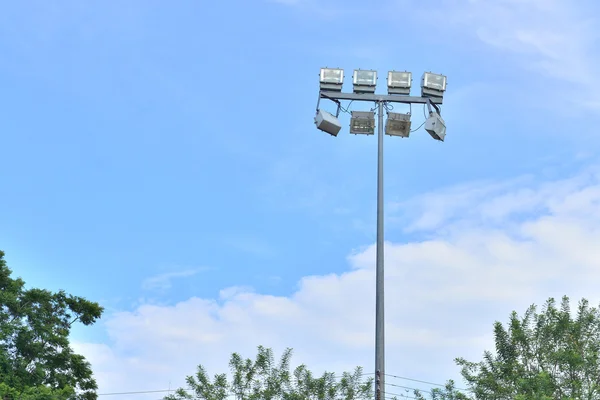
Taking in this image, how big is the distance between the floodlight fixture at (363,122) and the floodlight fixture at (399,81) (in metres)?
0.86

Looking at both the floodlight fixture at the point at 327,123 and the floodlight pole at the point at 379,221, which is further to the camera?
the floodlight fixture at the point at 327,123

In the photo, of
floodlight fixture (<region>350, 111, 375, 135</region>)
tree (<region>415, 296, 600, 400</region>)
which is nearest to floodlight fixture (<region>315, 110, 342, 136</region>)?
floodlight fixture (<region>350, 111, 375, 135</region>)

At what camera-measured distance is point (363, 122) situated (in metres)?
18.8

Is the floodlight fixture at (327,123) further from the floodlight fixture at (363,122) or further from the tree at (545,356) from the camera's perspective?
the tree at (545,356)

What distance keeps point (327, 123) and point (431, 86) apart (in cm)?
307

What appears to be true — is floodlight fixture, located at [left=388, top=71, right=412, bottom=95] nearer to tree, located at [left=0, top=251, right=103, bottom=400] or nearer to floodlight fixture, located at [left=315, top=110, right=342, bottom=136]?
floodlight fixture, located at [left=315, top=110, right=342, bottom=136]

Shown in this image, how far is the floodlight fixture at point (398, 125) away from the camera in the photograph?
18.7 meters

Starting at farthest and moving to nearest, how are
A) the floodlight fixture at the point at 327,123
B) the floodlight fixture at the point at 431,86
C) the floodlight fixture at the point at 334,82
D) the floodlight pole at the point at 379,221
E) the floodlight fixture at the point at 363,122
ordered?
the floodlight fixture at the point at 334,82
the floodlight fixture at the point at 431,86
the floodlight fixture at the point at 363,122
the floodlight fixture at the point at 327,123
the floodlight pole at the point at 379,221

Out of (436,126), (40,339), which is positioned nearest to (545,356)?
(436,126)

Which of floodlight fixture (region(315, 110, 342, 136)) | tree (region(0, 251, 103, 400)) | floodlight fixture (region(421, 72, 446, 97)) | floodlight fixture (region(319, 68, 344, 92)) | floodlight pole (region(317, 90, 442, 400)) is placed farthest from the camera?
tree (region(0, 251, 103, 400))

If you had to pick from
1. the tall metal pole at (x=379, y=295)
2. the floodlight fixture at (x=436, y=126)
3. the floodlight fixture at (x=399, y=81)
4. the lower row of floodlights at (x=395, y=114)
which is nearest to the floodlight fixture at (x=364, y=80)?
the lower row of floodlights at (x=395, y=114)

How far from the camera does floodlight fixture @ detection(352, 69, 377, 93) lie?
1883cm

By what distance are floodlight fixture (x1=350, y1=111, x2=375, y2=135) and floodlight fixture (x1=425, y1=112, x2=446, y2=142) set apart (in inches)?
55.8

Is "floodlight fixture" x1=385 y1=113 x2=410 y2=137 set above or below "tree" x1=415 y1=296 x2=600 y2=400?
above
